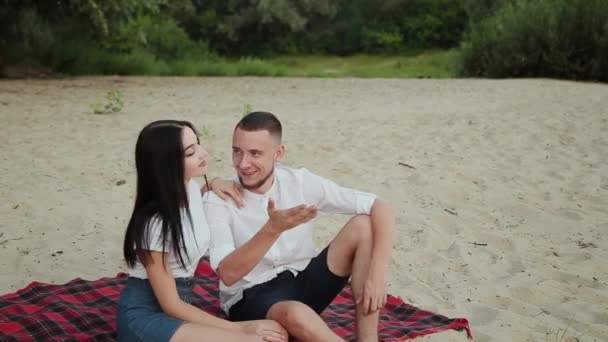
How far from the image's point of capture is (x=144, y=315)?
2.77m

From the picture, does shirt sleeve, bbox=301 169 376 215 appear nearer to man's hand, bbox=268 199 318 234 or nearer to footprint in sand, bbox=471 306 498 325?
man's hand, bbox=268 199 318 234

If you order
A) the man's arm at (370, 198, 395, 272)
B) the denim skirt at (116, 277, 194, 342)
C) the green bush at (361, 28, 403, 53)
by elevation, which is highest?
the man's arm at (370, 198, 395, 272)

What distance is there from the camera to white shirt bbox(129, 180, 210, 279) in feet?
8.91

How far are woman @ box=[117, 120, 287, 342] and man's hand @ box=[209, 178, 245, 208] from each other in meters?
0.21

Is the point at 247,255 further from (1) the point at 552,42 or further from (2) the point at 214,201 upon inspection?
(1) the point at 552,42

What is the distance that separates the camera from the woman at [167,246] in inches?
106

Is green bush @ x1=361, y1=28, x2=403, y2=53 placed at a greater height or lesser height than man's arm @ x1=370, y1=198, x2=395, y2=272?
lesser

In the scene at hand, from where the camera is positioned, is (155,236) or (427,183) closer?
(155,236)

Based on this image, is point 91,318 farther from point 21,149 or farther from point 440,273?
point 21,149

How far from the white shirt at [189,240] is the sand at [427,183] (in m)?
1.44

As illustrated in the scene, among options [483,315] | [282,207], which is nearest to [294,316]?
[282,207]

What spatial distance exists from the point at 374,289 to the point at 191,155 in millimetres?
953

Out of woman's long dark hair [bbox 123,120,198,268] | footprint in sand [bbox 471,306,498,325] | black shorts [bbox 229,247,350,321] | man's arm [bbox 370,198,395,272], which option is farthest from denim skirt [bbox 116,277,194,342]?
footprint in sand [bbox 471,306,498,325]

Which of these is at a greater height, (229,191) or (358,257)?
(229,191)
